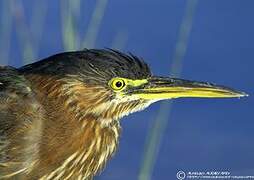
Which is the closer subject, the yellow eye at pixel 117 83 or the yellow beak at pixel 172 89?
the yellow eye at pixel 117 83

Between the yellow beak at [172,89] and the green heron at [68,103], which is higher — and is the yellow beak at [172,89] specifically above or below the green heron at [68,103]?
above

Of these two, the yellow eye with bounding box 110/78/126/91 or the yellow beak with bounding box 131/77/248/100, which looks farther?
the yellow beak with bounding box 131/77/248/100

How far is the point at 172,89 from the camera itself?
5.62 m

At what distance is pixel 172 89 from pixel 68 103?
0.55 meters

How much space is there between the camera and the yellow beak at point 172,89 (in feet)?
18.4

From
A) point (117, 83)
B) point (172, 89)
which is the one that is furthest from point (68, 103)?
point (172, 89)

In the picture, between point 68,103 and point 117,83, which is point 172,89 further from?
point 68,103

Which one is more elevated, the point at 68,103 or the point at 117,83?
the point at 117,83

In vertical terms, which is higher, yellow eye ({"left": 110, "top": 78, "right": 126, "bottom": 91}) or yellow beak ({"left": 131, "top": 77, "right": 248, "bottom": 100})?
yellow beak ({"left": 131, "top": 77, "right": 248, "bottom": 100})

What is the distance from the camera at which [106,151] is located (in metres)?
5.79

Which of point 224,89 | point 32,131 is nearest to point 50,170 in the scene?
point 32,131

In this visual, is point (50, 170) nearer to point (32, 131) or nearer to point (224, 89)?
point (32, 131)

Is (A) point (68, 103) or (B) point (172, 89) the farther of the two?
(B) point (172, 89)

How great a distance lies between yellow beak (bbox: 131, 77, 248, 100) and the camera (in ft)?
18.4
